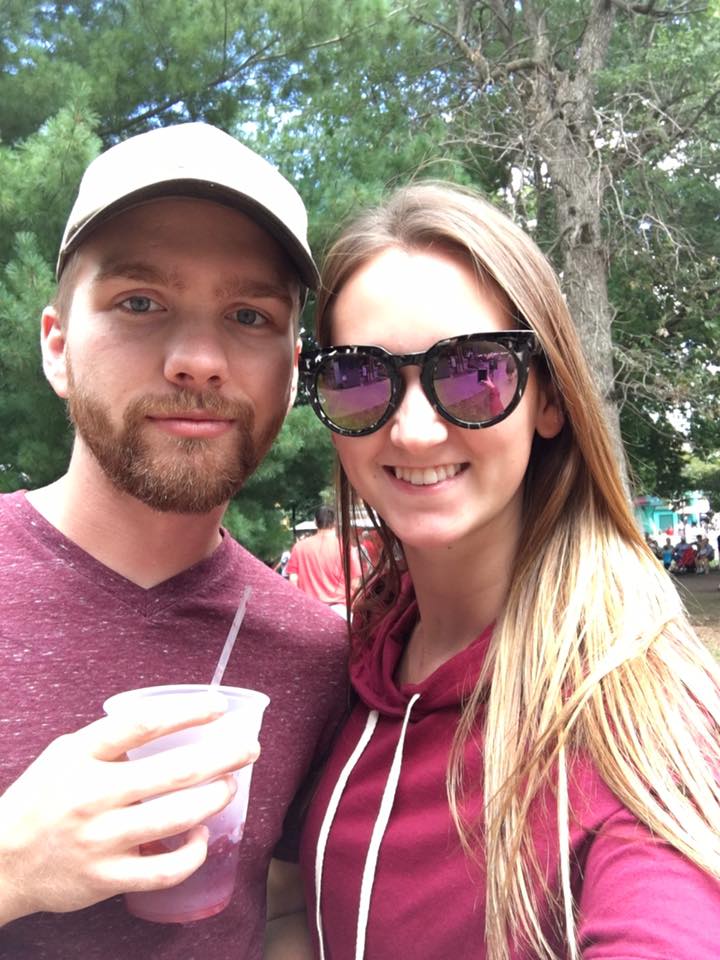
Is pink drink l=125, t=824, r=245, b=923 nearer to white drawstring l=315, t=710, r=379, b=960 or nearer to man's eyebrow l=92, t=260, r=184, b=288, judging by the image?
white drawstring l=315, t=710, r=379, b=960

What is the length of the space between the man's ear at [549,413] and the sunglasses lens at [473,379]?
14cm

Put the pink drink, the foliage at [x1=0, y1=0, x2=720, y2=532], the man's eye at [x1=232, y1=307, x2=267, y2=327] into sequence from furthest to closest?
1. the foliage at [x1=0, y1=0, x2=720, y2=532]
2. the man's eye at [x1=232, y1=307, x2=267, y2=327]
3. the pink drink

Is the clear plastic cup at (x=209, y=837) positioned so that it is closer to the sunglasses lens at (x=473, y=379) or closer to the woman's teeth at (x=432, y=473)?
the woman's teeth at (x=432, y=473)

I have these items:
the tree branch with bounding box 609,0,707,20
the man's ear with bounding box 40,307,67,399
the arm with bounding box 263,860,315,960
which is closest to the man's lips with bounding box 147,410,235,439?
the man's ear with bounding box 40,307,67,399

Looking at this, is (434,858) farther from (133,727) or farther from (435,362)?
(435,362)

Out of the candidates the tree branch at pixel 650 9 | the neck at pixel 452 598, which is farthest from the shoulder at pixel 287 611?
the tree branch at pixel 650 9

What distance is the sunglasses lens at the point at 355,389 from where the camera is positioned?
1.45 metres

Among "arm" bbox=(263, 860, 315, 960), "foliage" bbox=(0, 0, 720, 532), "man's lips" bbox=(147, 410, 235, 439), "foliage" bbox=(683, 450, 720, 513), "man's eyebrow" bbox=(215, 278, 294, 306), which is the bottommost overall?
"foliage" bbox=(683, 450, 720, 513)

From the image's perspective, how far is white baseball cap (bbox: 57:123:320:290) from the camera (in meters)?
1.53

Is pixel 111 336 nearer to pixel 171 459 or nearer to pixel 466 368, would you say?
pixel 171 459

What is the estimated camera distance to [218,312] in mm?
1603

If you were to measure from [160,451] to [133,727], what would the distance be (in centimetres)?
64

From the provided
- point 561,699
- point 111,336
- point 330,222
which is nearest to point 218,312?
point 111,336

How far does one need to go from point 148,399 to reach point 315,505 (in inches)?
250
